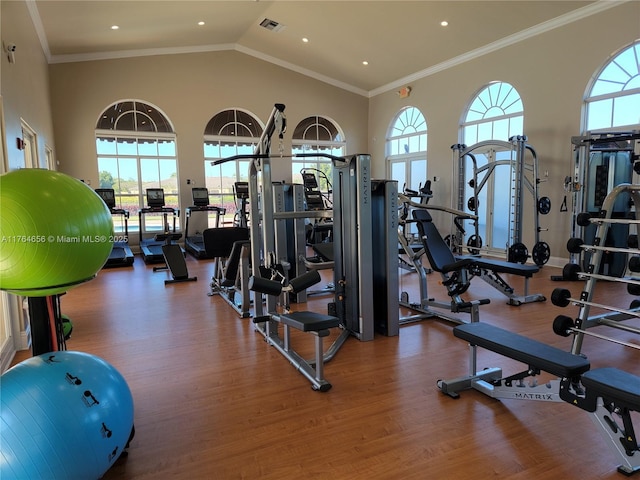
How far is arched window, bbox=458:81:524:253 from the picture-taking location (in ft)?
24.2

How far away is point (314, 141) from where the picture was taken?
10836 mm

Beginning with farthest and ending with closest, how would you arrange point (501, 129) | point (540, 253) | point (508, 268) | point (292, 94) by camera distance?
point (292, 94), point (501, 129), point (540, 253), point (508, 268)

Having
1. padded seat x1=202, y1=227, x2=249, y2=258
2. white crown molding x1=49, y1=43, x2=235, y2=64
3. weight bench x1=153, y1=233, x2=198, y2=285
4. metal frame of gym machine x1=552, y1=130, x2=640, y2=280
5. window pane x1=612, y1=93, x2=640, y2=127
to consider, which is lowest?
weight bench x1=153, y1=233, x2=198, y2=285

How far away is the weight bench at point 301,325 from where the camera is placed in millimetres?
2570

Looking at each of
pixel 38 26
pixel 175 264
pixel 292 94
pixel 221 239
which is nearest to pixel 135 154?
pixel 38 26

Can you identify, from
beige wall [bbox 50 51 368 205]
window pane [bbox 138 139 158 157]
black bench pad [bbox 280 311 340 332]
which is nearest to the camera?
black bench pad [bbox 280 311 340 332]

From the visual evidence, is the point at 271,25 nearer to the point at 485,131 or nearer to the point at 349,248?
the point at 485,131

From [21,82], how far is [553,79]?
24.5ft

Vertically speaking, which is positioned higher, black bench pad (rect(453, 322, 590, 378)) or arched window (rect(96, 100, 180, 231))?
arched window (rect(96, 100, 180, 231))

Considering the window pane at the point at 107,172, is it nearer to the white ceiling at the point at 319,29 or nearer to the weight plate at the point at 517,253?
the white ceiling at the point at 319,29

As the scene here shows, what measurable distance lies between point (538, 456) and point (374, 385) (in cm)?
100

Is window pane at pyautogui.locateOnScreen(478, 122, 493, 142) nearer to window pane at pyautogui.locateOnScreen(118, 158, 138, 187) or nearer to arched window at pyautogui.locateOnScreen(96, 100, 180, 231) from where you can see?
arched window at pyautogui.locateOnScreen(96, 100, 180, 231)

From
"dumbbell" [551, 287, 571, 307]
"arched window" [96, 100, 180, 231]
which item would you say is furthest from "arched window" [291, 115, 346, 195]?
"dumbbell" [551, 287, 571, 307]

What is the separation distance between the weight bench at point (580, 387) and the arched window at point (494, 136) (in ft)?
18.1
